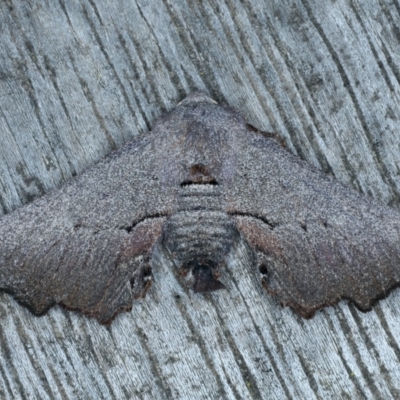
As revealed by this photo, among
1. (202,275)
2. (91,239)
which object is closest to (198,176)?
(202,275)

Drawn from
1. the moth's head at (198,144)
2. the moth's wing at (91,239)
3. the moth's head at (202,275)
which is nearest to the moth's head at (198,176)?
the moth's head at (198,144)

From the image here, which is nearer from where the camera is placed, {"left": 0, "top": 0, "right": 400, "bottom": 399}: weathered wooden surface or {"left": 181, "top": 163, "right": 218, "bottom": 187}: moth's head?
{"left": 181, "top": 163, "right": 218, "bottom": 187}: moth's head

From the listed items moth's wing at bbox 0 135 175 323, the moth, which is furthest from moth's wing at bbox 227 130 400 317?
moth's wing at bbox 0 135 175 323

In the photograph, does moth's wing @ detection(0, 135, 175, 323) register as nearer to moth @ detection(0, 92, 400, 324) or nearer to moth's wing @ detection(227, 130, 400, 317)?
moth @ detection(0, 92, 400, 324)

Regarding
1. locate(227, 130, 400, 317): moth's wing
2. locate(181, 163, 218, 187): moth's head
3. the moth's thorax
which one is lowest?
locate(227, 130, 400, 317): moth's wing

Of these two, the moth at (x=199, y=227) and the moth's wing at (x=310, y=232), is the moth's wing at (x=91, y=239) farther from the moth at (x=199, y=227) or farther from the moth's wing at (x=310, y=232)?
the moth's wing at (x=310, y=232)

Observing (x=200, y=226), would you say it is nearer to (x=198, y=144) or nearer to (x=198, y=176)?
(x=198, y=176)

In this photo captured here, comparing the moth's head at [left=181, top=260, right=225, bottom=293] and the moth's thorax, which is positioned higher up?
the moth's thorax
